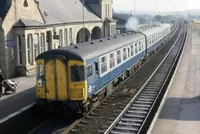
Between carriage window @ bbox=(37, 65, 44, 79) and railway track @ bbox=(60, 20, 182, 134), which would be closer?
railway track @ bbox=(60, 20, 182, 134)

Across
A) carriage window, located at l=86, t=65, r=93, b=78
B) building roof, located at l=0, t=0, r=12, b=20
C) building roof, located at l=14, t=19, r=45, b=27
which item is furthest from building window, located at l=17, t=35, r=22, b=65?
carriage window, located at l=86, t=65, r=93, b=78

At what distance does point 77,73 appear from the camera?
13562mm

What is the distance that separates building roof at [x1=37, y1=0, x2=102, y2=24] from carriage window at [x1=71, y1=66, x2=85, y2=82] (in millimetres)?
16484

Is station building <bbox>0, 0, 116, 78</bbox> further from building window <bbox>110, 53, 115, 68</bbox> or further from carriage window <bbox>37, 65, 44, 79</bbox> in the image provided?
carriage window <bbox>37, 65, 44, 79</bbox>

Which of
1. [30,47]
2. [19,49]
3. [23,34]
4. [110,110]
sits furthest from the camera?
[30,47]

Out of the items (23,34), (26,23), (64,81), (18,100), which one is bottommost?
(18,100)

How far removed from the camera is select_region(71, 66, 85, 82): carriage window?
13531 mm

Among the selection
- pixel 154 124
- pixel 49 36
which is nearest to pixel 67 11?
pixel 49 36

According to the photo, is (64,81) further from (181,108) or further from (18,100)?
(181,108)

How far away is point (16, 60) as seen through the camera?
2356cm

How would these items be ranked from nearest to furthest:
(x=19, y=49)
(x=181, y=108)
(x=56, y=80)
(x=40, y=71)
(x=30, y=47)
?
1. (x=56, y=80)
2. (x=40, y=71)
3. (x=181, y=108)
4. (x=19, y=49)
5. (x=30, y=47)

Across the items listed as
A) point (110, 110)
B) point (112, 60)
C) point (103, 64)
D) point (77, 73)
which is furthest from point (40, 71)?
point (112, 60)

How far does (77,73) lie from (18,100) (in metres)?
5.36

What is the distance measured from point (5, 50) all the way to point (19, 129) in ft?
32.4
